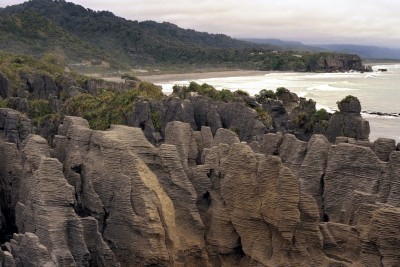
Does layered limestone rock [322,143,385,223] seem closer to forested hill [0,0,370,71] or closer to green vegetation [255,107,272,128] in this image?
green vegetation [255,107,272,128]

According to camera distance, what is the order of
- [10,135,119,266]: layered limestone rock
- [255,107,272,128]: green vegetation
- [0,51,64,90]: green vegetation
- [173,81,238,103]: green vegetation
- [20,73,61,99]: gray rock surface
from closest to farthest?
[10,135,119,266]: layered limestone rock → [255,107,272,128]: green vegetation → [173,81,238,103]: green vegetation → [0,51,64,90]: green vegetation → [20,73,61,99]: gray rock surface

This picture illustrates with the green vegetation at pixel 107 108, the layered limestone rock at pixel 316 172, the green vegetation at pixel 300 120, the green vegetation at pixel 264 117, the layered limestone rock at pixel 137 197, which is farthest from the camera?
the green vegetation at pixel 300 120

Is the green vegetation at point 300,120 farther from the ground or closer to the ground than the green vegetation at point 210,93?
closer to the ground

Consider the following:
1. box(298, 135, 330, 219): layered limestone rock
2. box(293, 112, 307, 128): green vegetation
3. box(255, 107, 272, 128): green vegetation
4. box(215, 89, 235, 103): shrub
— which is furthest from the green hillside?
box(298, 135, 330, 219): layered limestone rock

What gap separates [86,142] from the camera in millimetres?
16625

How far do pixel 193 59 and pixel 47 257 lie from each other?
154334 millimetres

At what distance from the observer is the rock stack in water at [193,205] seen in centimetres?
1325

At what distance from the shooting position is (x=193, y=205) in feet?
51.8

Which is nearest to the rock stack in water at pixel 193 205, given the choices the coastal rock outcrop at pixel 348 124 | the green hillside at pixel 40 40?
the coastal rock outcrop at pixel 348 124

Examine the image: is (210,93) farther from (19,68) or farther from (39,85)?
(19,68)

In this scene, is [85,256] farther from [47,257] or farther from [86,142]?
[86,142]

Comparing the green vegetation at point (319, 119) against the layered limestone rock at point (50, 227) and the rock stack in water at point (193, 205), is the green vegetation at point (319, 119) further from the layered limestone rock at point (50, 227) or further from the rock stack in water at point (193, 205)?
the layered limestone rock at point (50, 227)

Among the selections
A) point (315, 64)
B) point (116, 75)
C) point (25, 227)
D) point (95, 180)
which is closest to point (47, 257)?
point (25, 227)

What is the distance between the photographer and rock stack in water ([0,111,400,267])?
13250 millimetres
